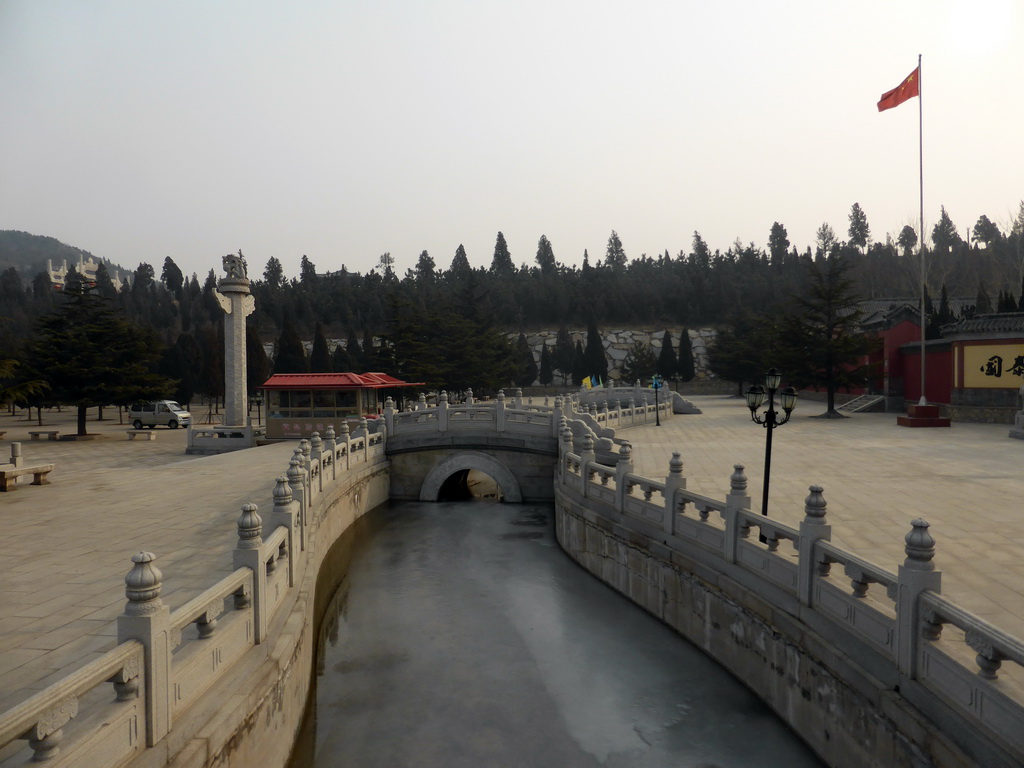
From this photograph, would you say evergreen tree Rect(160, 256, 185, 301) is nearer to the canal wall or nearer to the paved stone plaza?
the paved stone plaza

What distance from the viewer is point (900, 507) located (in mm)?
10938

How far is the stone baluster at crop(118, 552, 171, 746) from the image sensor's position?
13.0ft

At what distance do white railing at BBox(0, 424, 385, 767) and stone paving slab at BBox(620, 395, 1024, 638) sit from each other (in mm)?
6391

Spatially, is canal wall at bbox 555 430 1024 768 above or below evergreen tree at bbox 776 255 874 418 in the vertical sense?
below

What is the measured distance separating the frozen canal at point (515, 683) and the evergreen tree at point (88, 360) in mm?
20137

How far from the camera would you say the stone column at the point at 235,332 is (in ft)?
86.4

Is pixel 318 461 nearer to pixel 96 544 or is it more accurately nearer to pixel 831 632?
pixel 96 544

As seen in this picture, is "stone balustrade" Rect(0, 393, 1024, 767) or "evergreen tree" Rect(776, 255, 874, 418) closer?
"stone balustrade" Rect(0, 393, 1024, 767)

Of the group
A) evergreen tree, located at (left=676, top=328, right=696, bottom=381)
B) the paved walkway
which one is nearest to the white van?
the paved walkway

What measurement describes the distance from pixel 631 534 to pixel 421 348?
2813 cm

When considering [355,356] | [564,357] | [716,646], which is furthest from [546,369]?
[716,646]

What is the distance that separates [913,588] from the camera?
5.02 m

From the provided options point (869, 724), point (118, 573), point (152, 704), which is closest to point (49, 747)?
point (152, 704)

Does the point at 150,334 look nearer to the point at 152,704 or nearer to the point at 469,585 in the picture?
the point at 469,585
